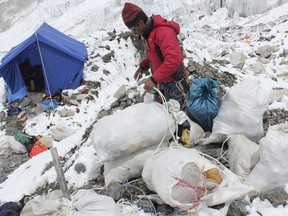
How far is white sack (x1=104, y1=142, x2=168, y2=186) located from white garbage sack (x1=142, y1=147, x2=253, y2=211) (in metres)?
0.32

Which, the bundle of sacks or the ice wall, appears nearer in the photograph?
the bundle of sacks

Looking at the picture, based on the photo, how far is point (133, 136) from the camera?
97.7 inches

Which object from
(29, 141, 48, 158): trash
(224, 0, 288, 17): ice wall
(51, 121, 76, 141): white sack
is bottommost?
(224, 0, 288, 17): ice wall

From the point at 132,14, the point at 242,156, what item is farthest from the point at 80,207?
the point at 132,14

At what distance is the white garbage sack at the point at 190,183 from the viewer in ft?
6.66

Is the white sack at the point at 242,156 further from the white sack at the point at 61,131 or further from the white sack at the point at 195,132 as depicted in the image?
the white sack at the point at 61,131

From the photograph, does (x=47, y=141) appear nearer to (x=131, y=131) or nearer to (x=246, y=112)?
(x=131, y=131)

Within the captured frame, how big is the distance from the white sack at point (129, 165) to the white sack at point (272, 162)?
792 millimetres

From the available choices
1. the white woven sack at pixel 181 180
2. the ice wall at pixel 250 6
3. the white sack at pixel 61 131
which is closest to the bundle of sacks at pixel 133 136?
the white woven sack at pixel 181 180

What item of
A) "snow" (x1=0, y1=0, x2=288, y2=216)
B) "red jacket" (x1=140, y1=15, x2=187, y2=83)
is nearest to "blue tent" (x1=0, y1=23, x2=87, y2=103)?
"snow" (x1=0, y1=0, x2=288, y2=216)

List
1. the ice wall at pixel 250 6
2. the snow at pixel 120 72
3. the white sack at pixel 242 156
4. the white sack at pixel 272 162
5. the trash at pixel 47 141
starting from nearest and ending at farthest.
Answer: the white sack at pixel 272 162 < the white sack at pixel 242 156 < the snow at pixel 120 72 < the trash at pixel 47 141 < the ice wall at pixel 250 6

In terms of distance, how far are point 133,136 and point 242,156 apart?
875 mm

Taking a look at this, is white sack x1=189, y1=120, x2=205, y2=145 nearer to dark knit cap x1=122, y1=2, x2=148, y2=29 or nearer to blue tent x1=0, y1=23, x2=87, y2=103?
dark knit cap x1=122, y1=2, x2=148, y2=29

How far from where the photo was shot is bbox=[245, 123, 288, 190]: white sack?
2119 millimetres
